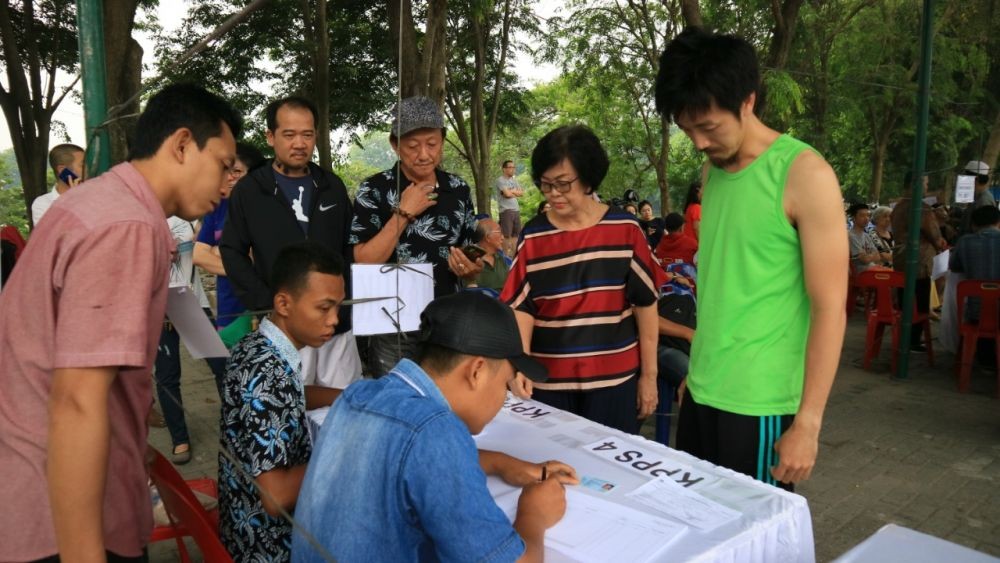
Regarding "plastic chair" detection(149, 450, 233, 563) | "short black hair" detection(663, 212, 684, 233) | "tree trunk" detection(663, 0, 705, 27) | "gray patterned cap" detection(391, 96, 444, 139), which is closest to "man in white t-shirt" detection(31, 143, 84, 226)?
"gray patterned cap" detection(391, 96, 444, 139)

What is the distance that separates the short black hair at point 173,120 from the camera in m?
1.22

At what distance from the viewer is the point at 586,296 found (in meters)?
2.16

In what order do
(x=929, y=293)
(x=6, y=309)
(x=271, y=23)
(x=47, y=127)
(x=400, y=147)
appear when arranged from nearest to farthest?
(x=6, y=309) < (x=400, y=147) < (x=929, y=293) < (x=47, y=127) < (x=271, y=23)

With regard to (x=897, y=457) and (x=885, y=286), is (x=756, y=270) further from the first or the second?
(x=885, y=286)

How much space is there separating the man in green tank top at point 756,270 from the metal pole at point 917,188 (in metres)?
4.59

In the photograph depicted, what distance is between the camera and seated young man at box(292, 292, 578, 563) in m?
1.07

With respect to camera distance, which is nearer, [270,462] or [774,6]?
[270,462]

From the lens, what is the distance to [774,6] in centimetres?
693

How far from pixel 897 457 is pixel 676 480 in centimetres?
307

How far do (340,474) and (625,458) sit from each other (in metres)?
0.83

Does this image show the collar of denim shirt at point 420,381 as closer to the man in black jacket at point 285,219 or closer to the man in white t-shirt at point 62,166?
the man in black jacket at point 285,219

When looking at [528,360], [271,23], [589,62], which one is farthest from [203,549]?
[589,62]

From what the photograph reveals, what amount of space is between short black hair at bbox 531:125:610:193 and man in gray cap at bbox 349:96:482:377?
525 millimetres

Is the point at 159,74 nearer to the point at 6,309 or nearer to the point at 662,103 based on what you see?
the point at 6,309
